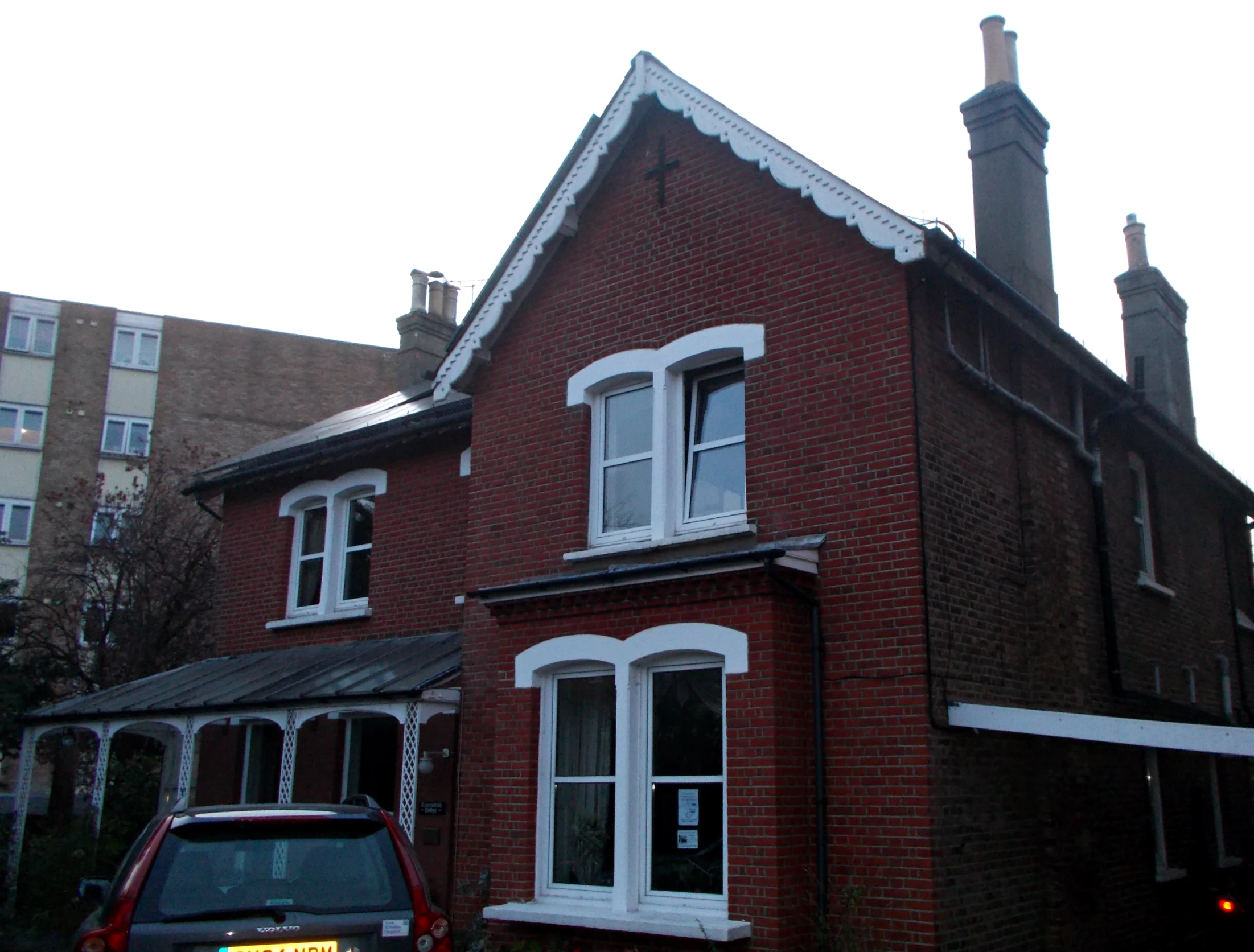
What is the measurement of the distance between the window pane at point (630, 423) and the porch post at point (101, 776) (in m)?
7.81

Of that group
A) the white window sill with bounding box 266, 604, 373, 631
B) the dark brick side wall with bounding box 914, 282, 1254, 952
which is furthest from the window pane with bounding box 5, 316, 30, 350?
the dark brick side wall with bounding box 914, 282, 1254, 952

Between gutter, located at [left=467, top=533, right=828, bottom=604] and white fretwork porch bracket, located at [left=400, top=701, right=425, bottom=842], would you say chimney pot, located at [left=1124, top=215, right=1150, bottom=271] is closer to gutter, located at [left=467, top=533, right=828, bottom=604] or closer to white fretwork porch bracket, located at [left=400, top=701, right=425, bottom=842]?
gutter, located at [left=467, top=533, right=828, bottom=604]

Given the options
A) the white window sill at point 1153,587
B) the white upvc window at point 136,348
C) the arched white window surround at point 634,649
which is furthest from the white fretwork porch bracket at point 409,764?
the white upvc window at point 136,348

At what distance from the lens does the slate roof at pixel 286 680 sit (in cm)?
1182

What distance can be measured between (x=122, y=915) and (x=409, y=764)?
18.9ft

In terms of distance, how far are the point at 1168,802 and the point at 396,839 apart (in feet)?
31.8

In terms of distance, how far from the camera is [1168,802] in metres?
12.7

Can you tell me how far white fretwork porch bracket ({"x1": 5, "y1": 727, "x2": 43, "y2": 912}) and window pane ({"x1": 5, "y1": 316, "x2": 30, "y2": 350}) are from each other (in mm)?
27704

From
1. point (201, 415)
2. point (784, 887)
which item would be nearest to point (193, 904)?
point (784, 887)

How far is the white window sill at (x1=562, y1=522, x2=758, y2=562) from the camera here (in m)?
9.76

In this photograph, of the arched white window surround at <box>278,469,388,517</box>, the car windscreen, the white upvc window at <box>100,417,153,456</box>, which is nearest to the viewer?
the car windscreen

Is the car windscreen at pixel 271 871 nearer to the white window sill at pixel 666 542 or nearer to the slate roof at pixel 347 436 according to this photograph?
the white window sill at pixel 666 542

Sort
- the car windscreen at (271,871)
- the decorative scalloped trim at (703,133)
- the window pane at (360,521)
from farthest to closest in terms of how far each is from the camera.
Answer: the window pane at (360,521) → the decorative scalloped trim at (703,133) → the car windscreen at (271,871)

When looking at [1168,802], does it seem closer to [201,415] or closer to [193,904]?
[193,904]
